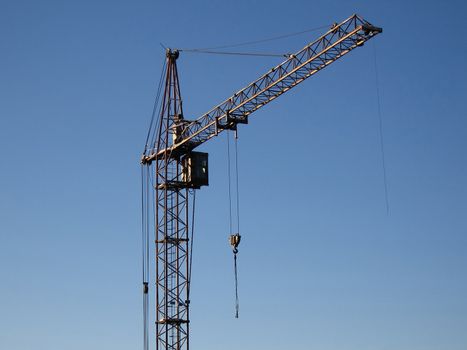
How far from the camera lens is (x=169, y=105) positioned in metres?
107

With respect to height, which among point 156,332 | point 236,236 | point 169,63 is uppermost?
point 169,63

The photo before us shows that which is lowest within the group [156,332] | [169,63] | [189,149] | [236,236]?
[156,332]

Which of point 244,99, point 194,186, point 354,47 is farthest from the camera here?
point 194,186

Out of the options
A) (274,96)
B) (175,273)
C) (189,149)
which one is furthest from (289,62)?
(175,273)

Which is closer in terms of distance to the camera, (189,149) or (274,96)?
(274,96)

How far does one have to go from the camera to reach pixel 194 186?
345 feet

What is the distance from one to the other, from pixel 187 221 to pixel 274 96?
1554 centimetres

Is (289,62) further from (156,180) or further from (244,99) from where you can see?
(156,180)

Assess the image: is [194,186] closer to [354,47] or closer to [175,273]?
[175,273]

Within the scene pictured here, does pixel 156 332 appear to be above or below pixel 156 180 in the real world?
below

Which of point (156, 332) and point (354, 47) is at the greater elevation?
point (354, 47)

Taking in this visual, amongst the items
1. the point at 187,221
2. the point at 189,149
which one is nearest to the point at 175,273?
the point at 187,221

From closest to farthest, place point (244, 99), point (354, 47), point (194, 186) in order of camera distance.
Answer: point (354, 47) → point (244, 99) → point (194, 186)

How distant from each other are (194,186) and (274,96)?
1301cm
